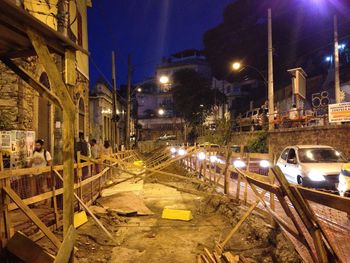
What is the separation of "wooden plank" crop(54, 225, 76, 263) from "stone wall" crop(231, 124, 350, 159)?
1077 centimetres

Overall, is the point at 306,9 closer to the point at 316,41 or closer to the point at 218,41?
the point at 316,41

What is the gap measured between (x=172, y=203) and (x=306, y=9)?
140ft

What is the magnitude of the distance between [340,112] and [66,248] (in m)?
15.1

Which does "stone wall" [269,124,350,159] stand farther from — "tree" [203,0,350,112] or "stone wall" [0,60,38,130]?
"tree" [203,0,350,112]

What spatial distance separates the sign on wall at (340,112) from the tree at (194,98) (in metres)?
30.1

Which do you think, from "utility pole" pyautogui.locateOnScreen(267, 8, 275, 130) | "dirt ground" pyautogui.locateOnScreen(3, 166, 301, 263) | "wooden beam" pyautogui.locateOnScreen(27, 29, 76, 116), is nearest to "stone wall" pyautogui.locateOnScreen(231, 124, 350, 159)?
"utility pole" pyautogui.locateOnScreen(267, 8, 275, 130)

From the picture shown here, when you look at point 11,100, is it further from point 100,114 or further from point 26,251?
point 100,114

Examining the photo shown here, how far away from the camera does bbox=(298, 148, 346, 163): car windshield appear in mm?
10680

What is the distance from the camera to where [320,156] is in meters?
11.0

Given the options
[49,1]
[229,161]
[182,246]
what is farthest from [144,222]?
[49,1]

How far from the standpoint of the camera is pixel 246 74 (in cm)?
5753

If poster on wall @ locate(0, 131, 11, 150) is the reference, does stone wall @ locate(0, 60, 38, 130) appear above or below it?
above

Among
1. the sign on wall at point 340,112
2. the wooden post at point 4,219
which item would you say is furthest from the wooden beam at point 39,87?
the sign on wall at point 340,112

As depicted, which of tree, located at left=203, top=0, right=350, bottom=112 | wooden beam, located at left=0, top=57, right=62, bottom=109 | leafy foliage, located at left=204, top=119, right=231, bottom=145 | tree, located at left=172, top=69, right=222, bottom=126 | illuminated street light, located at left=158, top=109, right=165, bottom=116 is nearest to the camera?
wooden beam, located at left=0, top=57, right=62, bottom=109
